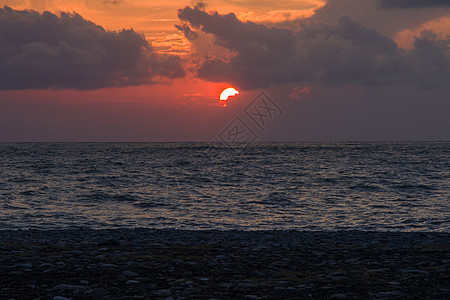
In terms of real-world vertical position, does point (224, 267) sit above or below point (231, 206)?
above

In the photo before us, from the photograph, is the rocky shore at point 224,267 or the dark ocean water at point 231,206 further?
the dark ocean water at point 231,206

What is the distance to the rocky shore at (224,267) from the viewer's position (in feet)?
24.5

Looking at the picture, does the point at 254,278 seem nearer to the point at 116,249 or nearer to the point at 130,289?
the point at 130,289

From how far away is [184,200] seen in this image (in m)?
29.8

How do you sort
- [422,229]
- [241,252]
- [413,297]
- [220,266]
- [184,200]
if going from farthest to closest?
[184,200], [422,229], [241,252], [220,266], [413,297]

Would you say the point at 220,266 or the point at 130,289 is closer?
Answer: the point at 130,289

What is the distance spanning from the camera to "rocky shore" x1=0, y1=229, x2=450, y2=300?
24.5 feet

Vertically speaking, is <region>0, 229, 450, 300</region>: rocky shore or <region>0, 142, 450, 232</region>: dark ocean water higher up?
<region>0, 229, 450, 300</region>: rocky shore

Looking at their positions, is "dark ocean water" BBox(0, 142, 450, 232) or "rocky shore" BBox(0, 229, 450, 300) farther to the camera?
"dark ocean water" BBox(0, 142, 450, 232)

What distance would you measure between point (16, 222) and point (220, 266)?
14.8 metres

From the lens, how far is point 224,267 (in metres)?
9.69

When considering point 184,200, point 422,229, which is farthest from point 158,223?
point 422,229

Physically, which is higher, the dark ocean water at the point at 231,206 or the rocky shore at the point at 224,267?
the rocky shore at the point at 224,267

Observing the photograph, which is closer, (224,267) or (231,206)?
(224,267)
